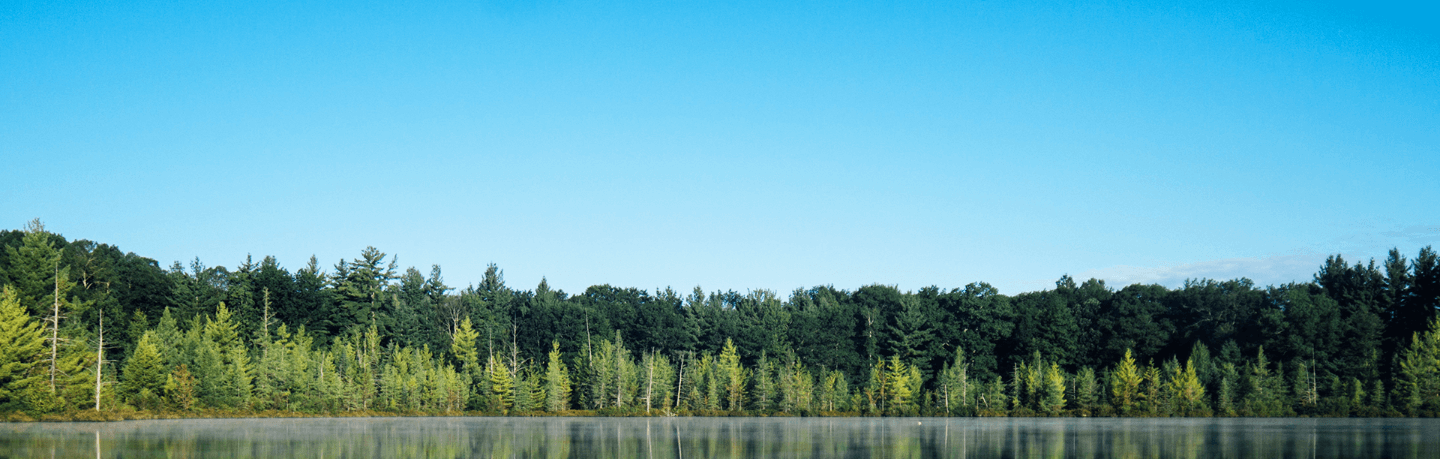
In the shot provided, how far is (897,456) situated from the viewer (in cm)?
3466

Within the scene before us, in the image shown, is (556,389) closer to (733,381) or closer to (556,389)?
(556,389)

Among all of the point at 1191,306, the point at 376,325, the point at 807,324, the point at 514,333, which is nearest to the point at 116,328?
the point at 376,325

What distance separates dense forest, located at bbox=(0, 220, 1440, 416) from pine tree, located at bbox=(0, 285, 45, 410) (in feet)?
7.24

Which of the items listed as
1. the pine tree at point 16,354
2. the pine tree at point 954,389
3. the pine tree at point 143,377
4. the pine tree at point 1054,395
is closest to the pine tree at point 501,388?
the pine tree at point 143,377

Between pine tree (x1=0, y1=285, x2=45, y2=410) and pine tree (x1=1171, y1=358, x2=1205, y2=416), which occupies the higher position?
pine tree (x1=0, y1=285, x2=45, y2=410)

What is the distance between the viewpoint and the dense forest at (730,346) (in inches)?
3442

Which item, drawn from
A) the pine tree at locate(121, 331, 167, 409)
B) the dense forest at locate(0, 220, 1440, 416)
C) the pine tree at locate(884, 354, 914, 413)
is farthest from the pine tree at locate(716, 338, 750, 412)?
the pine tree at locate(121, 331, 167, 409)

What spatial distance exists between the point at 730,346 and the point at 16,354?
2374 inches

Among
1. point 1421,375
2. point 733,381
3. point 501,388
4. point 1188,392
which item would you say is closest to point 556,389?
point 501,388

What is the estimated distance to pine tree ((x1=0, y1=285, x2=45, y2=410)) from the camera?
64438mm

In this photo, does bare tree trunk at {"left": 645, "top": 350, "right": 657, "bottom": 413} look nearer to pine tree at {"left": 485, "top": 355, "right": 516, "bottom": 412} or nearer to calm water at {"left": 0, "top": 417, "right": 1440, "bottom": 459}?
pine tree at {"left": 485, "top": 355, "right": 516, "bottom": 412}

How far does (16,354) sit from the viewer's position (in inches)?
2562

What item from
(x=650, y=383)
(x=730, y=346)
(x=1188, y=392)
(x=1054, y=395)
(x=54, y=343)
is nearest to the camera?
(x=54, y=343)

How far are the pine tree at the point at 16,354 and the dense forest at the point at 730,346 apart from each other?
7.24ft
